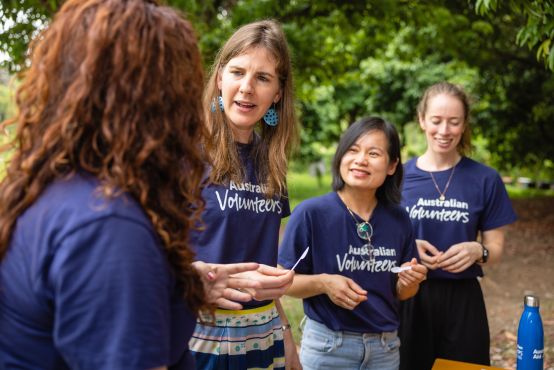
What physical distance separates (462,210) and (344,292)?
3.31ft

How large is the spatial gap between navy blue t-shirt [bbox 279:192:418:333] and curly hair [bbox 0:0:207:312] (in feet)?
4.90

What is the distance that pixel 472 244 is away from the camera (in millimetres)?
3023

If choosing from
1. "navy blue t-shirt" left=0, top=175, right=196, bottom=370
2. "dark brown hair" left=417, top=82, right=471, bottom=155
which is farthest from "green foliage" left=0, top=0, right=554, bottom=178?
"navy blue t-shirt" left=0, top=175, right=196, bottom=370

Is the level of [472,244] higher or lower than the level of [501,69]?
lower

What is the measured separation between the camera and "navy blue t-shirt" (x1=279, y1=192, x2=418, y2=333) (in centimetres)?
266

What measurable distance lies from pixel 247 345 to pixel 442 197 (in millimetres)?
1502

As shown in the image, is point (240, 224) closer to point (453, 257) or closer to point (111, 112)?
point (111, 112)

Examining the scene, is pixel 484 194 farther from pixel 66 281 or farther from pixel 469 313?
pixel 66 281

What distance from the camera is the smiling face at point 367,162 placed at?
276cm

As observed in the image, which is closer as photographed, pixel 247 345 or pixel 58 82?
pixel 58 82

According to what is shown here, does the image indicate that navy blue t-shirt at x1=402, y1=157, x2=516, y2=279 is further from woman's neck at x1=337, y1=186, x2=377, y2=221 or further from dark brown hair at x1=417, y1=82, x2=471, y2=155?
woman's neck at x1=337, y1=186, x2=377, y2=221

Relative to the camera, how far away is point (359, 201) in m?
2.82

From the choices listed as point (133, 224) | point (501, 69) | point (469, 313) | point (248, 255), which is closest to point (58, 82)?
point (133, 224)

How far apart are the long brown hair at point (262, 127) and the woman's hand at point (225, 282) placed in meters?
0.51
